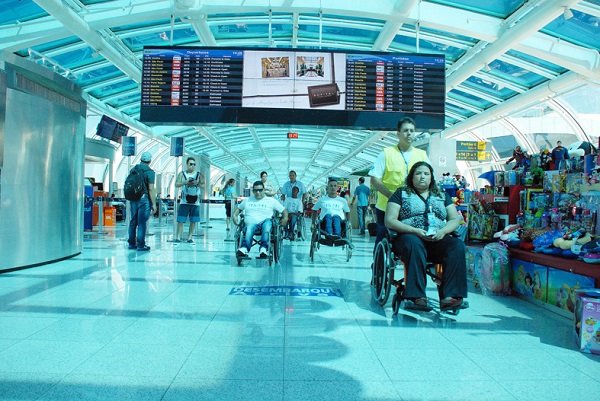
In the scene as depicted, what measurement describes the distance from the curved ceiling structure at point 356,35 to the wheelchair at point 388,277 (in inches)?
123

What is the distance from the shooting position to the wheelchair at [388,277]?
349 centimetres

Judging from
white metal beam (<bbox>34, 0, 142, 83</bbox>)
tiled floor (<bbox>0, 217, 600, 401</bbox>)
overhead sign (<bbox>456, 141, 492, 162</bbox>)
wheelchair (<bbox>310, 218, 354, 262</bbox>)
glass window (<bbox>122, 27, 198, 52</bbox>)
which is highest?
glass window (<bbox>122, 27, 198, 52</bbox>)

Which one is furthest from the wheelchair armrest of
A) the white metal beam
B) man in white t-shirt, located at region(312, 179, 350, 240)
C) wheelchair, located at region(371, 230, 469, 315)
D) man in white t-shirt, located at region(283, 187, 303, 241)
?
the white metal beam

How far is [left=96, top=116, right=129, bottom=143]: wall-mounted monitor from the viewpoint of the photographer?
15055mm

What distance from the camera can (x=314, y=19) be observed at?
871 centimetres

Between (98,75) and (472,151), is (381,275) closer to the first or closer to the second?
(98,75)

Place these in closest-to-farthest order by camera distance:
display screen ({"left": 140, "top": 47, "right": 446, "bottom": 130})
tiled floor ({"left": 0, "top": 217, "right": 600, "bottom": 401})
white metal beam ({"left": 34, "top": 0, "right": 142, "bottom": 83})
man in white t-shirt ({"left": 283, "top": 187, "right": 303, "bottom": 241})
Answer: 1. tiled floor ({"left": 0, "top": 217, "right": 600, "bottom": 401})
2. display screen ({"left": 140, "top": 47, "right": 446, "bottom": 130})
3. white metal beam ({"left": 34, "top": 0, "right": 142, "bottom": 83})
4. man in white t-shirt ({"left": 283, "top": 187, "right": 303, "bottom": 241})

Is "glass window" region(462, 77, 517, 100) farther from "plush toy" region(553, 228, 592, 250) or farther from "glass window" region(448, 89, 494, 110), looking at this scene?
"plush toy" region(553, 228, 592, 250)

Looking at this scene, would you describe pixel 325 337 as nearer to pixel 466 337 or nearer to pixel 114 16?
pixel 466 337

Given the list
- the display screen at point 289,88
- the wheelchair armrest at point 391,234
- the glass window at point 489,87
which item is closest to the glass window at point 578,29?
the display screen at point 289,88

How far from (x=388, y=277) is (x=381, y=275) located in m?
0.32

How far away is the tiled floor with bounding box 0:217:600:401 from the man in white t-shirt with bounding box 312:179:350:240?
2009 mm

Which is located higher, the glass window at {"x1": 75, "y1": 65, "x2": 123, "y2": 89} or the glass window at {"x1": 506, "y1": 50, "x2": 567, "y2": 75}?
the glass window at {"x1": 75, "y1": 65, "x2": 123, "y2": 89}

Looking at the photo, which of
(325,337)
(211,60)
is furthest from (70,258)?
(325,337)
